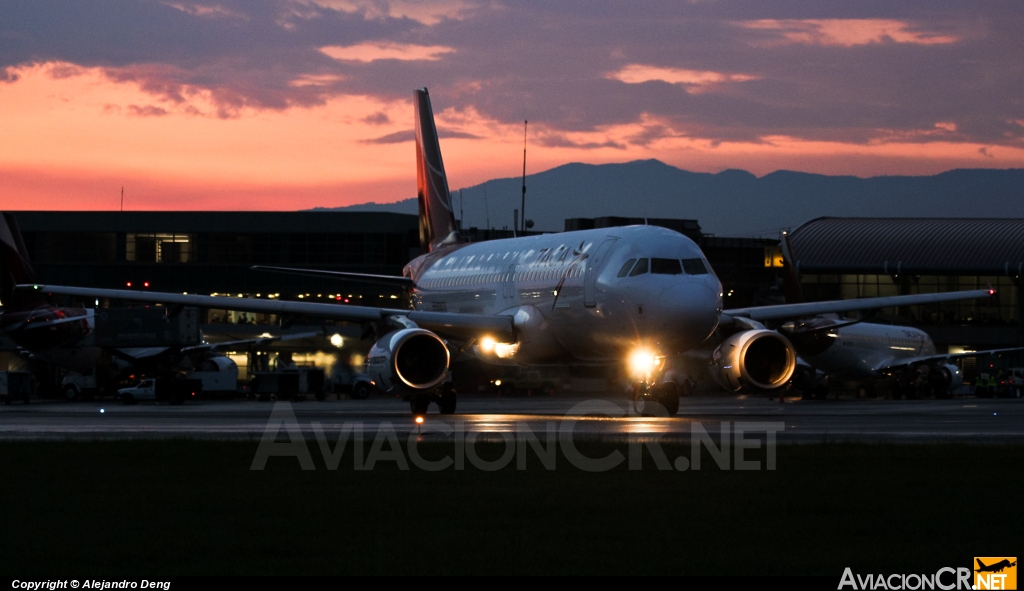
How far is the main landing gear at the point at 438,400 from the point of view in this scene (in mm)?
32781

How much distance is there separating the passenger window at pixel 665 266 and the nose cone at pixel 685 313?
0.52 meters

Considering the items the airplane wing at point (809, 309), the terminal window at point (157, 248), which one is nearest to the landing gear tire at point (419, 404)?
the airplane wing at point (809, 309)

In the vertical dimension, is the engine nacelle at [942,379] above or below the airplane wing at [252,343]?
below

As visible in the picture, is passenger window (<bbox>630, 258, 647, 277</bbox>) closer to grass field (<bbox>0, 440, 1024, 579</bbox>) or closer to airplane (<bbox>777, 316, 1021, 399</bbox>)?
grass field (<bbox>0, 440, 1024, 579</bbox>)

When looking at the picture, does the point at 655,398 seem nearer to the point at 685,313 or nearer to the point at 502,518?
the point at 685,313

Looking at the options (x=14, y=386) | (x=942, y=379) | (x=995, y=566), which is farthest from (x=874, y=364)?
(x=995, y=566)

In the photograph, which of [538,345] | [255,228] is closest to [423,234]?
[538,345]

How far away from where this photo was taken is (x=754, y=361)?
31.0 m

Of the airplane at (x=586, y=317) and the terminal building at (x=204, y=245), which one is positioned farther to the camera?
the terminal building at (x=204, y=245)

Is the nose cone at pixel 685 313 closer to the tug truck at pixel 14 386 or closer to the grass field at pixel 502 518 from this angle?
the grass field at pixel 502 518

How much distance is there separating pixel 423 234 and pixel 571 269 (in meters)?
15.6

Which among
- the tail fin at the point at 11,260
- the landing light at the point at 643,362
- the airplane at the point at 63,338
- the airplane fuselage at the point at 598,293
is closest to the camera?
the airplane fuselage at the point at 598,293

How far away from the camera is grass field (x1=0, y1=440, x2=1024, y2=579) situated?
28.5ft

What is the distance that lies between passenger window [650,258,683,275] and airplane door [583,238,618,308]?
1547mm
